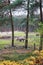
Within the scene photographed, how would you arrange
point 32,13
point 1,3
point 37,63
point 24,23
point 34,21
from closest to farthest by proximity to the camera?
point 37,63
point 1,3
point 34,21
point 32,13
point 24,23

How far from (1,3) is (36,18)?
8530 mm

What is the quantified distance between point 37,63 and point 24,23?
11.7 m

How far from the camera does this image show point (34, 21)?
20.1 meters

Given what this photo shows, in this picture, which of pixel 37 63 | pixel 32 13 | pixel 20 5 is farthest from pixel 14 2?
pixel 37 63

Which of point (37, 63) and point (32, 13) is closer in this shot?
point (37, 63)

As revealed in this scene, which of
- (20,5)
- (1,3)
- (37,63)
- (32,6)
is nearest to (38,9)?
(32,6)

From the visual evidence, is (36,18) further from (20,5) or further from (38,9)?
(20,5)

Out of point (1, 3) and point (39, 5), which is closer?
point (1, 3)

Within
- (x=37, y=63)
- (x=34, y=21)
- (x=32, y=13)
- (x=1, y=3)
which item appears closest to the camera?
(x=37, y=63)

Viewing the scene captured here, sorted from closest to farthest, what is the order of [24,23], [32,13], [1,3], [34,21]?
[1,3] < [34,21] < [32,13] < [24,23]

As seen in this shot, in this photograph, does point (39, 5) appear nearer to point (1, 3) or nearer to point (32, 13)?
point (32, 13)

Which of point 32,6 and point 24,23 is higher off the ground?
point 32,6

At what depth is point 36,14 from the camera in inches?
854

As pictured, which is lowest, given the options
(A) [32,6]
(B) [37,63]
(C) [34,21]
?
(B) [37,63]
